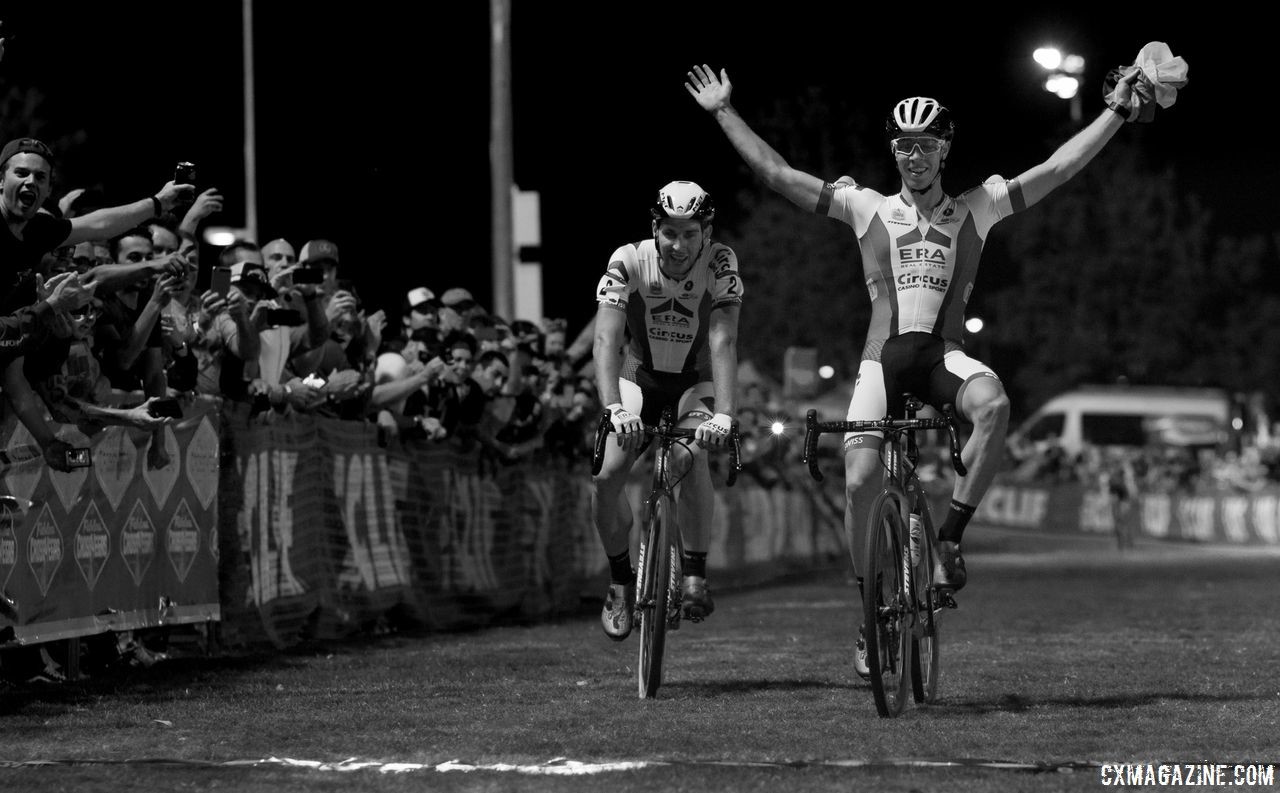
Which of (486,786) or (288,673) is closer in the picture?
(486,786)

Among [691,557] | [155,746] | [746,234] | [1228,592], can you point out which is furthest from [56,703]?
[746,234]

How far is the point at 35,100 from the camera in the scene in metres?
35.8

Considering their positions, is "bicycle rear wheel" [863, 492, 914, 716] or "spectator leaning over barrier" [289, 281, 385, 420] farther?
"spectator leaning over barrier" [289, 281, 385, 420]

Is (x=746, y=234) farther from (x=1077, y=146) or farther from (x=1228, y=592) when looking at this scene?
(x=1077, y=146)

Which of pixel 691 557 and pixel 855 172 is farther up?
pixel 855 172

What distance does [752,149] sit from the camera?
397 inches

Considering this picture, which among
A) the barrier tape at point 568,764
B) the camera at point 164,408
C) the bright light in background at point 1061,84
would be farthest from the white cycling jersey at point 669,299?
the bright light in background at point 1061,84

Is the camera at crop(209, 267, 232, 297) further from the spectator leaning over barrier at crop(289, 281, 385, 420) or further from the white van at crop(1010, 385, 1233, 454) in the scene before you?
the white van at crop(1010, 385, 1233, 454)

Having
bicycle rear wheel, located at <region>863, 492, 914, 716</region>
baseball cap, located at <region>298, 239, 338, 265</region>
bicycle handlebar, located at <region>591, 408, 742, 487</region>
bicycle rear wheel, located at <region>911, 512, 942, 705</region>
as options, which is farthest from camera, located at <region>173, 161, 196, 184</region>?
baseball cap, located at <region>298, 239, 338, 265</region>

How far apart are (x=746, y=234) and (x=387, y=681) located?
180 ft

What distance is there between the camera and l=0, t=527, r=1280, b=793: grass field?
7.23m

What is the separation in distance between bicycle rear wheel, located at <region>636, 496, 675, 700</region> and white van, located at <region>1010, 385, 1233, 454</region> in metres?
60.5

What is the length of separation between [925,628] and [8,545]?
4.35 meters

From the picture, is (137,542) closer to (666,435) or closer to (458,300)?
(666,435)
